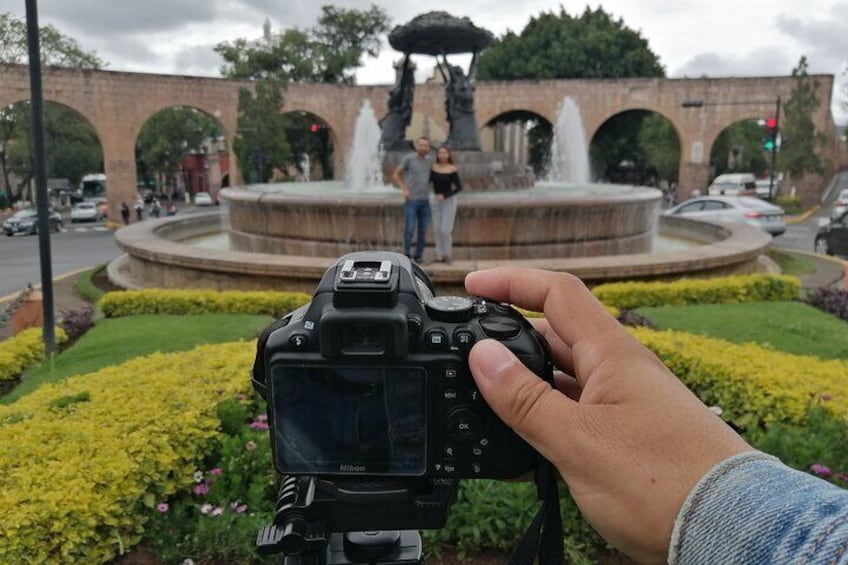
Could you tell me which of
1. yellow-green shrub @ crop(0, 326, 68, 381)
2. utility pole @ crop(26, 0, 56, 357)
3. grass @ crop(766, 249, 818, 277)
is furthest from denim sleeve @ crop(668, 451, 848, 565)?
grass @ crop(766, 249, 818, 277)

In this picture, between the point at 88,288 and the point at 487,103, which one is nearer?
the point at 88,288

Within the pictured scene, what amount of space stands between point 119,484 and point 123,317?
496cm

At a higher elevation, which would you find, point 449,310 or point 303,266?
point 449,310

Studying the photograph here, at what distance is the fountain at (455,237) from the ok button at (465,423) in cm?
602

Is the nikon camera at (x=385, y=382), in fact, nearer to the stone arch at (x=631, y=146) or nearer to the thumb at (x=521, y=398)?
the thumb at (x=521, y=398)

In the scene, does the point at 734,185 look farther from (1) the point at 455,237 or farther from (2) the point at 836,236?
(1) the point at 455,237

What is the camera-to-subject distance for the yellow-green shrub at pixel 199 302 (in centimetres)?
694

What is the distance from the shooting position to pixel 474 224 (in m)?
9.05

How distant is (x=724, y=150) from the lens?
4250cm

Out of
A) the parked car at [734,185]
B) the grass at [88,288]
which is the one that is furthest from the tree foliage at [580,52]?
the grass at [88,288]

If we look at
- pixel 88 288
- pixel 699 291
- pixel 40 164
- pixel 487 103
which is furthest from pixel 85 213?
pixel 699 291

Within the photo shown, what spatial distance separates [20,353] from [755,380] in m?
5.68

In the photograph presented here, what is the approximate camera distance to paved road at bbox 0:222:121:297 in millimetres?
12617

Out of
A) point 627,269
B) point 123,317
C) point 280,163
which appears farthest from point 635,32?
point 123,317
